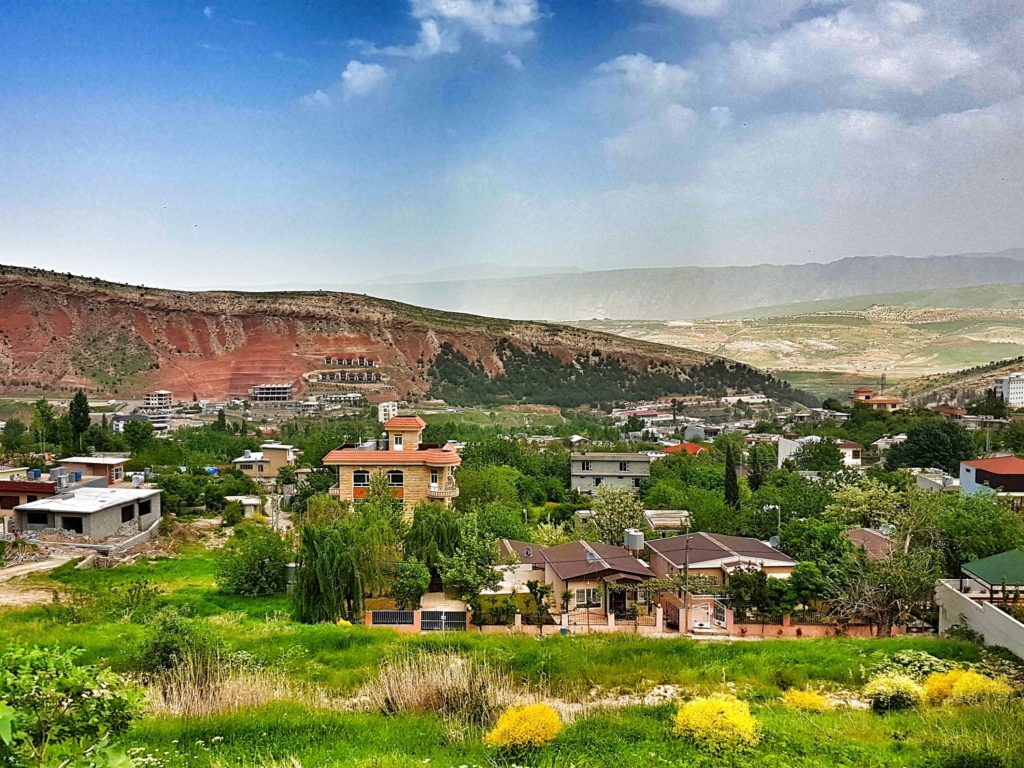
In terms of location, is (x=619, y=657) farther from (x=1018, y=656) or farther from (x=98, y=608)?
(x=98, y=608)

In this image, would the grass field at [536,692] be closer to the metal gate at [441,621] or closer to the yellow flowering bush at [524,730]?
the yellow flowering bush at [524,730]

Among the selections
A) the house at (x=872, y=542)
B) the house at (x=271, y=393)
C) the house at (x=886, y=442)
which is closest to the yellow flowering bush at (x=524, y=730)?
the house at (x=872, y=542)

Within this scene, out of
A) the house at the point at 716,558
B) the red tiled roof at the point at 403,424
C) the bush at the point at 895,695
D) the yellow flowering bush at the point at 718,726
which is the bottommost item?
the house at the point at 716,558

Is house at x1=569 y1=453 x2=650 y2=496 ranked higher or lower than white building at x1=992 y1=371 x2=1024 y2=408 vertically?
lower

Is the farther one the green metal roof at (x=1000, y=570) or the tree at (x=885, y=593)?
the tree at (x=885, y=593)

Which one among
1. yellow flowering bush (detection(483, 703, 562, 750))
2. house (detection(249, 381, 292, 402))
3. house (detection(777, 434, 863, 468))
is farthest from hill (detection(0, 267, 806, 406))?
yellow flowering bush (detection(483, 703, 562, 750))

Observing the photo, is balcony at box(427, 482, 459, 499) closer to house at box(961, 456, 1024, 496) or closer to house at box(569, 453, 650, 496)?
house at box(569, 453, 650, 496)

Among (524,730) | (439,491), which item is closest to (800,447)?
(439,491)
